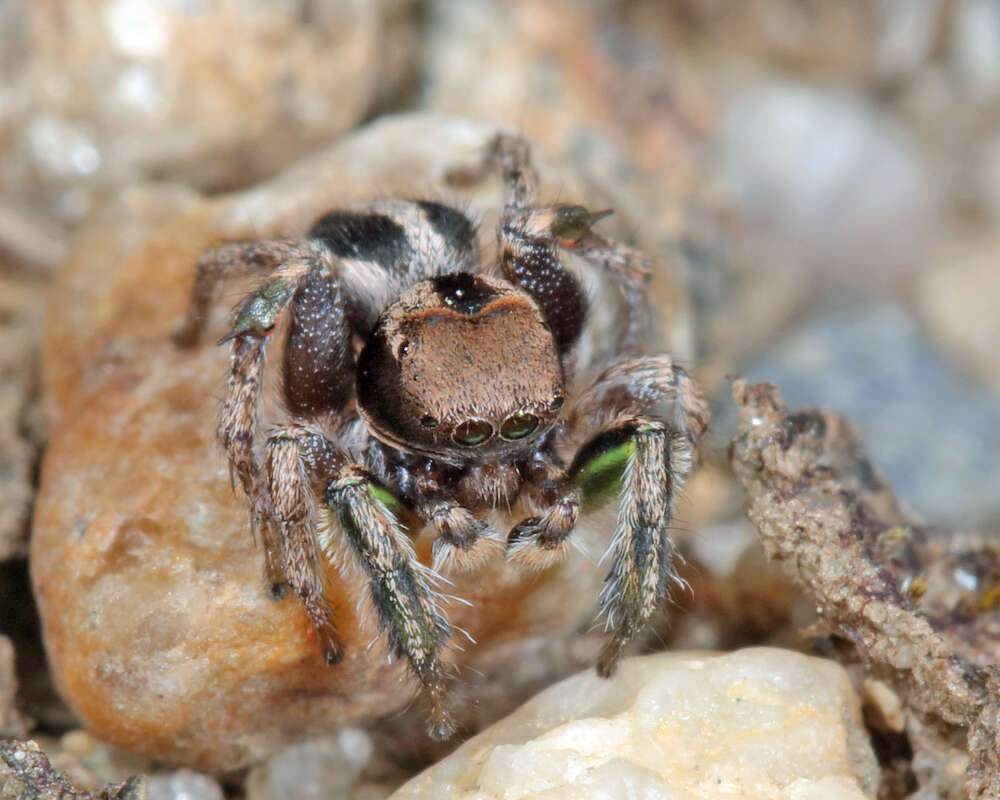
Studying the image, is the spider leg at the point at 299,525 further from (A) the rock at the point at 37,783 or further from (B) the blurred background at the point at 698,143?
(B) the blurred background at the point at 698,143

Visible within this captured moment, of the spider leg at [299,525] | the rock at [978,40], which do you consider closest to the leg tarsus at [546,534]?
the spider leg at [299,525]

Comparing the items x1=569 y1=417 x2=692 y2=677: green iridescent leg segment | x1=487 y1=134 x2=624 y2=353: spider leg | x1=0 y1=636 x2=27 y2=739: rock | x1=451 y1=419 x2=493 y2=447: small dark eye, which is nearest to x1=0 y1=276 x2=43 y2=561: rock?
x1=0 y1=636 x2=27 y2=739: rock

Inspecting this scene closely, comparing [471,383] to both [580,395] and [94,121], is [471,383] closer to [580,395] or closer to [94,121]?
[580,395]

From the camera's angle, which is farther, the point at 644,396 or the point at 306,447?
the point at 644,396

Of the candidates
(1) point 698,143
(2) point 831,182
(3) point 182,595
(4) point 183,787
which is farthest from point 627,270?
(2) point 831,182

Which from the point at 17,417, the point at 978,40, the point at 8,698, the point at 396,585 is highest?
the point at 978,40

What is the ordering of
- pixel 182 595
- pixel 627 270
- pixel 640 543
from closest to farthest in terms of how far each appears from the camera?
1. pixel 640 543
2. pixel 182 595
3. pixel 627 270

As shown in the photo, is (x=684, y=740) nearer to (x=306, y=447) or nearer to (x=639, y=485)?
(x=639, y=485)
